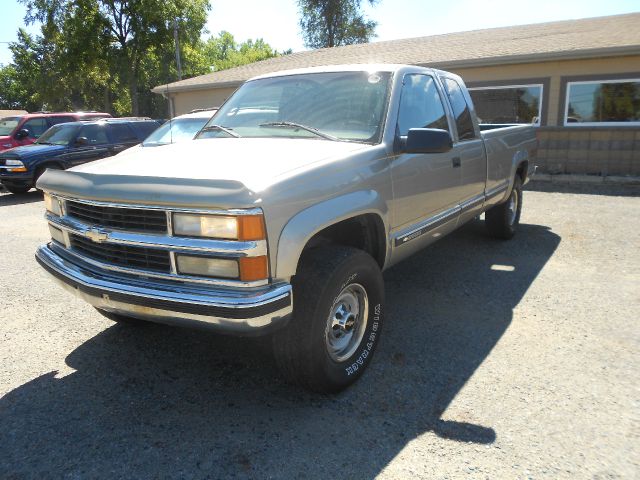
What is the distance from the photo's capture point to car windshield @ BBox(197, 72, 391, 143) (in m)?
3.50

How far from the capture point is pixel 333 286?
277 centimetres

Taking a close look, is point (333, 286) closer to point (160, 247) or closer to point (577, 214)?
point (160, 247)

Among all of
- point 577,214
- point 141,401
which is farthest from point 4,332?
point 577,214

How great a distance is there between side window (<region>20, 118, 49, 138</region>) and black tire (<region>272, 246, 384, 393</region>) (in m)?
14.8

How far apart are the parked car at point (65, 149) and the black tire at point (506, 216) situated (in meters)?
9.51

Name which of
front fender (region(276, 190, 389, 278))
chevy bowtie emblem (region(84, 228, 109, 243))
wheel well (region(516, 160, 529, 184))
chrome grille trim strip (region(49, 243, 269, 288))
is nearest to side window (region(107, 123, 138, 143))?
wheel well (region(516, 160, 529, 184))

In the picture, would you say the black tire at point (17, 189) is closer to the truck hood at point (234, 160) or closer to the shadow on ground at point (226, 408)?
the shadow on ground at point (226, 408)

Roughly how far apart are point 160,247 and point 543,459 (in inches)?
85.2

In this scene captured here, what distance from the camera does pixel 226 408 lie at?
295 centimetres

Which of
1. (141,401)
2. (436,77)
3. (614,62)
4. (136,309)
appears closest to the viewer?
(136,309)

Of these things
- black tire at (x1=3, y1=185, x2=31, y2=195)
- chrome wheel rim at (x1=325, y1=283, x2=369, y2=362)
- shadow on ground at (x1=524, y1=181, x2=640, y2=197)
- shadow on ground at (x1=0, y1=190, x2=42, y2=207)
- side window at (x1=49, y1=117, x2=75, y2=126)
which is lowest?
shadow on ground at (x1=524, y1=181, x2=640, y2=197)

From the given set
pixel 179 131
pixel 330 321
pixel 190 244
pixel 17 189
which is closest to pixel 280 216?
pixel 190 244

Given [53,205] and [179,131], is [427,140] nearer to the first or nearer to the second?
[53,205]

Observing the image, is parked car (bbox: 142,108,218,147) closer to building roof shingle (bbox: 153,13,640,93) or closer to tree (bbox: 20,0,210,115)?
building roof shingle (bbox: 153,13,640,93)
